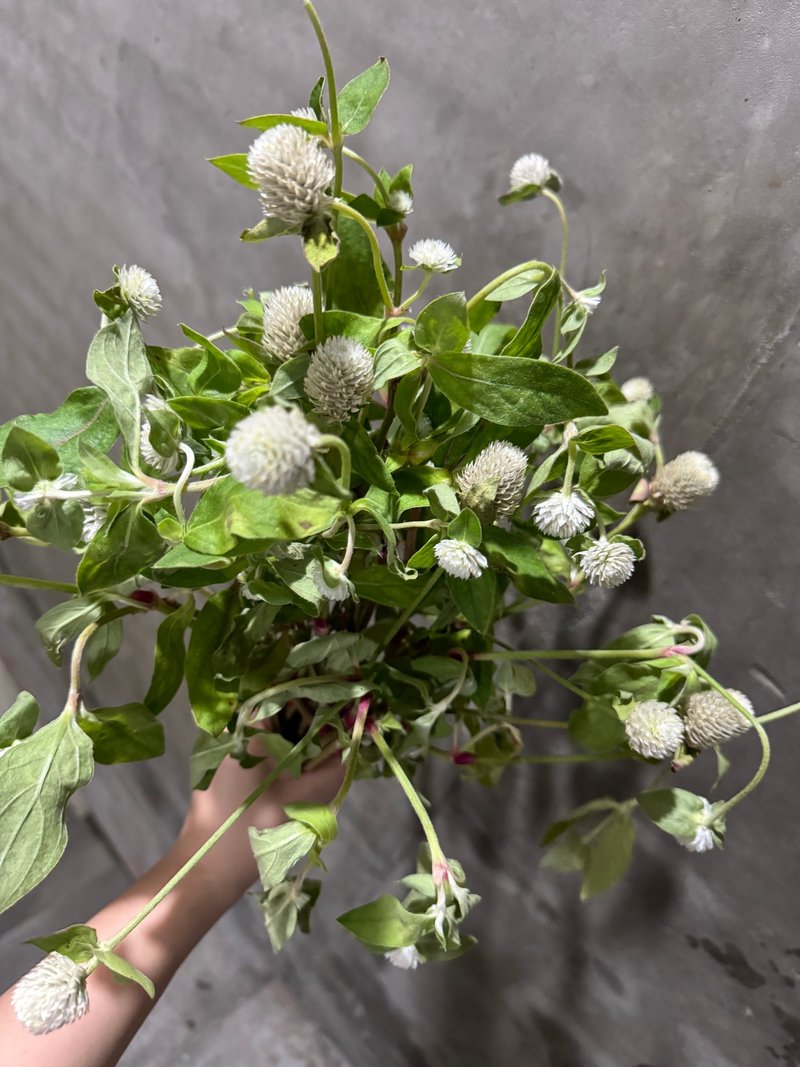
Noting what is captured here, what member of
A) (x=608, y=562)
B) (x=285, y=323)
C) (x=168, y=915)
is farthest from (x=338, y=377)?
(x=168, y=915)

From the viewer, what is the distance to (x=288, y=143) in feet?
0.90

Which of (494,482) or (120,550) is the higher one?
(494,482)

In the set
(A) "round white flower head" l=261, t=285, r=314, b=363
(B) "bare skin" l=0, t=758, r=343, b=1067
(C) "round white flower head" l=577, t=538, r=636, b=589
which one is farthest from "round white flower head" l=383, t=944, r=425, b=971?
(A) "round white flower head" l=261, t=285, r=314, b=363

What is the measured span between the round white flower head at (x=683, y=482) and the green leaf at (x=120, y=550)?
1.01 ft

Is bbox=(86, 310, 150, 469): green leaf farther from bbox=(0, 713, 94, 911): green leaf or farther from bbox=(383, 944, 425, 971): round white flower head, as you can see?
bbox=(383, 944, 425, 971): round white flower head

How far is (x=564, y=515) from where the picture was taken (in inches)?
13.8

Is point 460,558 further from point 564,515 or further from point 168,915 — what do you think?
point 168,915

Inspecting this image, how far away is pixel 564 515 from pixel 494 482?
0.05 meters

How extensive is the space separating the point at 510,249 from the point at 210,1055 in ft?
3.21

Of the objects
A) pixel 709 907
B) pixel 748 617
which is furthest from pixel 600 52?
pixel 709 907

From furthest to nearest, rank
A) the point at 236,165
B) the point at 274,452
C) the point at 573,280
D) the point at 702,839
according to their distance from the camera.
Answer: the point at 573,280 → the point at 702,839 → the point at 236,165 → the point at 274,452

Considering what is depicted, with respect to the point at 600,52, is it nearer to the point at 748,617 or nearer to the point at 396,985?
the point at 748,617

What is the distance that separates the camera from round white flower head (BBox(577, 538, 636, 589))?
377mm

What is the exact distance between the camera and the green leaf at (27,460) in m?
0.32
